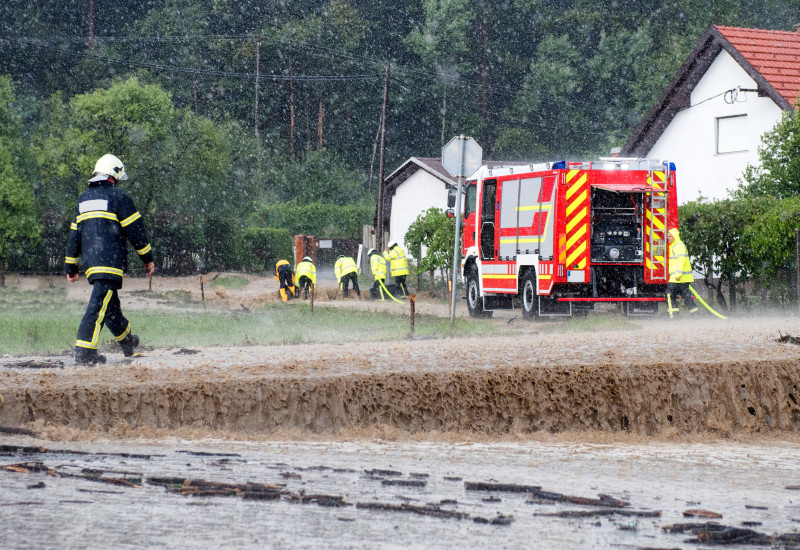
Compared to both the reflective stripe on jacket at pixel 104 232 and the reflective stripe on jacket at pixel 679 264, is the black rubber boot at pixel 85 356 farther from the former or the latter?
the reflective stripe on jacket at pixel 679 264

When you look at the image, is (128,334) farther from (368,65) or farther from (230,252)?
(368,65)

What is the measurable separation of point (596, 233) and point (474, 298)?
148 inches

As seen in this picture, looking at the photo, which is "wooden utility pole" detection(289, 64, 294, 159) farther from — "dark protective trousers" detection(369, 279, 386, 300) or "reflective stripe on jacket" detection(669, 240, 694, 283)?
"reflective stripe on jacket" detection(669, 240, 694, 283)

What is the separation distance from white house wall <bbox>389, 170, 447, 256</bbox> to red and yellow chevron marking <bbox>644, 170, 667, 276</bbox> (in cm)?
2420

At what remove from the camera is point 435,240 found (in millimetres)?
26219

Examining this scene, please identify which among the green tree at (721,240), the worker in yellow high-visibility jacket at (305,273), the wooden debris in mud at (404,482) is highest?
the green tree at (721,240)

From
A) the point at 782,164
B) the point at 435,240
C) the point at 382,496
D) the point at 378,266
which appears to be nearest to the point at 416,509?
the point at 382,496

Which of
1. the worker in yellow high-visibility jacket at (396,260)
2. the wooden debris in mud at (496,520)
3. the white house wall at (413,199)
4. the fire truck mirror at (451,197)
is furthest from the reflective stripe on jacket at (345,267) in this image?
the wooden debris in mud at (496,520)

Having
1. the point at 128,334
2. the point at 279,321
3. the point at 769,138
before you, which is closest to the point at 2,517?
the point at 128,334

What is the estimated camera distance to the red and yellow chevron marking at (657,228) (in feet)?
56.0

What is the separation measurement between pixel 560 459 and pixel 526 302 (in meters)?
11.3

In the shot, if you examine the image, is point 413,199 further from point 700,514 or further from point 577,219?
point 700,514

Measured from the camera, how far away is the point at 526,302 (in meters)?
17.8

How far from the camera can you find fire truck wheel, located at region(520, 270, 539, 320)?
57.1 ft
